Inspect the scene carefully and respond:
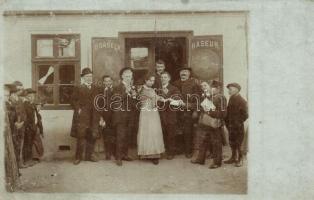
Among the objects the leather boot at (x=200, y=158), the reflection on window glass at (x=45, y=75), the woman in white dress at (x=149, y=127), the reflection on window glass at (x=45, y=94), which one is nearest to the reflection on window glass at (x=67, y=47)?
the reflection on window glass at (x=45, y=75)

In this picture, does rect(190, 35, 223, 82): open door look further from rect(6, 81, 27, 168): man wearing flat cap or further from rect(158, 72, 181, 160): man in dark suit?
rect(6, 81, 27, 168): man wearing flat cap

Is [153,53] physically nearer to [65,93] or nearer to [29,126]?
[65,93]

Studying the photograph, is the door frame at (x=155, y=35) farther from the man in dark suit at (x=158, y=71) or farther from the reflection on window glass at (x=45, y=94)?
the reflection on window glass at (x=45, y=94)

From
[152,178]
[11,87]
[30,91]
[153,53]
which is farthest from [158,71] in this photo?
[11,87]

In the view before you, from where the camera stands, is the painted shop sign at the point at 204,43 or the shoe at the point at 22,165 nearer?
the painted shop sign at the point at 204,43

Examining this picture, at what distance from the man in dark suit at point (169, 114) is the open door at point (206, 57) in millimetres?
178

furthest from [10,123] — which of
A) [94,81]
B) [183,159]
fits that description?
[183,159]

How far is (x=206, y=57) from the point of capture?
2.72m

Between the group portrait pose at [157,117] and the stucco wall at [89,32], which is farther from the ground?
the stucco wall at [89,32]

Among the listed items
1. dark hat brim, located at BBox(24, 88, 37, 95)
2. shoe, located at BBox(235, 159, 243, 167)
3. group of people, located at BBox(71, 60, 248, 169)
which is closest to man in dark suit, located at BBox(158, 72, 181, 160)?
group of people, located at BBox(71, 60, 248, 169)

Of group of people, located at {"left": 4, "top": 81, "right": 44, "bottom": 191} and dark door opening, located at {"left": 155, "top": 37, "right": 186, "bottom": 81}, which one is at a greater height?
dark door opening, located at {"left": 155, "top": 37, "right": 186, "bottom": 81}

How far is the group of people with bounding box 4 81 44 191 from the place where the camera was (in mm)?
2799

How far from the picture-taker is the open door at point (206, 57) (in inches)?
107

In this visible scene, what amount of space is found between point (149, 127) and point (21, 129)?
32.7 inches
